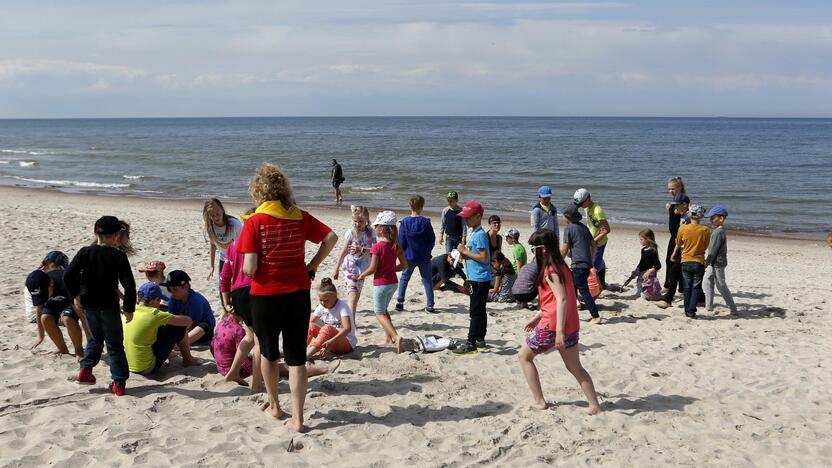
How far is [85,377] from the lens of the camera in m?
5.35

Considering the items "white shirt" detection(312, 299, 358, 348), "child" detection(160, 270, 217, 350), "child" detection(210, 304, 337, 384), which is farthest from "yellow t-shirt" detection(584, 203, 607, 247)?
"child" detection(160, 270, 217, 350)

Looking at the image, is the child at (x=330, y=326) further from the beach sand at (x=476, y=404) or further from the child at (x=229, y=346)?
the child at (x=229, y=346)

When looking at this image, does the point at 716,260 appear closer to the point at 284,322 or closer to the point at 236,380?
the point at 236,380

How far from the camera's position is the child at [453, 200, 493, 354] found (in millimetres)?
6590

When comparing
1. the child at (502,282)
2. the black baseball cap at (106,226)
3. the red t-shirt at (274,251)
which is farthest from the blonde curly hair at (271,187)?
the child at (502,282)

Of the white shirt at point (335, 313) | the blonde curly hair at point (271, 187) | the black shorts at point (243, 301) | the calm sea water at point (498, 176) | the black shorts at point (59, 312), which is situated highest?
the blonde curly hair at point (271, 187)

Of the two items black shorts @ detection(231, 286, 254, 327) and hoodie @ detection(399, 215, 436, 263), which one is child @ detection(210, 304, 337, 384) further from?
hoodie @ detection(399, 215, 436, 263)

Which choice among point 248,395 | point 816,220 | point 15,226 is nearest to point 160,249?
point 15,226

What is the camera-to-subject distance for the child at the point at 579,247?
7.71 m

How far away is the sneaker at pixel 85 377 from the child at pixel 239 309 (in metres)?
1.00

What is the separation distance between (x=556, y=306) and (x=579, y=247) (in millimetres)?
2903

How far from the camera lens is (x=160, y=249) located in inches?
469

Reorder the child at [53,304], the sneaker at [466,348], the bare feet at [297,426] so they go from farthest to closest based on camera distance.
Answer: the sneaker at [466,348]
the child at [53,304]
the bare feet at [297,426]

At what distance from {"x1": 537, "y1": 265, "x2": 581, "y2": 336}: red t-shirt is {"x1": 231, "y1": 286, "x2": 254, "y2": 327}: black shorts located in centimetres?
211
